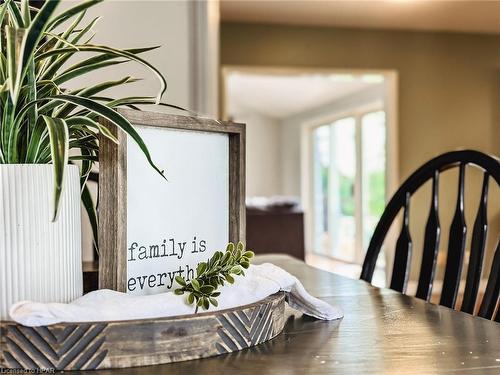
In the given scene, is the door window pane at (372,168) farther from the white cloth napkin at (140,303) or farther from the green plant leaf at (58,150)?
the green plant leaf at (58,150)

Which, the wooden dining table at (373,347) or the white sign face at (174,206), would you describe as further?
the white sign face at (174,206)

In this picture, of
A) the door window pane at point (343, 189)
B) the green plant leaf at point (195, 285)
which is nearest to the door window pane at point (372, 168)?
the door window pane at point (343, 189)

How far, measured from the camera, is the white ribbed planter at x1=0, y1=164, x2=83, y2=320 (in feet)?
2.02

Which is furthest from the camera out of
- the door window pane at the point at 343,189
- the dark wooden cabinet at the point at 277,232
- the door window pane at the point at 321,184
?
the door window pane at the point at 321,184

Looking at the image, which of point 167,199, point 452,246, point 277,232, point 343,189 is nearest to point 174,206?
point 167,199

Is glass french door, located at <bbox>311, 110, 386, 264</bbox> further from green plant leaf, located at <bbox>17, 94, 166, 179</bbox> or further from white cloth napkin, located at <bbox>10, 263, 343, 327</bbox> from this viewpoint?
green plant leaf, located at <bbox>17, 94, 166, 179</bbox>

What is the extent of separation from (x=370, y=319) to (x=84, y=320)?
387 millimetres

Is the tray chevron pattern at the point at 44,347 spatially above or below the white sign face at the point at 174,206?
below

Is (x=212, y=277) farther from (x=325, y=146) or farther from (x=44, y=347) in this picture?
(x=325, y=146)

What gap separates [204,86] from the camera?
2.26 m

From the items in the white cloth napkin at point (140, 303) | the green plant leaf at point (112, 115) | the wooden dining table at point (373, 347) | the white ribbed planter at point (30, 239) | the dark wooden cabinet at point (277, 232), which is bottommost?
the dark wooden cabinet at point (277, 232)

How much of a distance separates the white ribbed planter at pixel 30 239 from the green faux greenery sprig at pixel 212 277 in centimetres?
13

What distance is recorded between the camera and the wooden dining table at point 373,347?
0.59 meters

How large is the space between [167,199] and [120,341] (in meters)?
0.21
